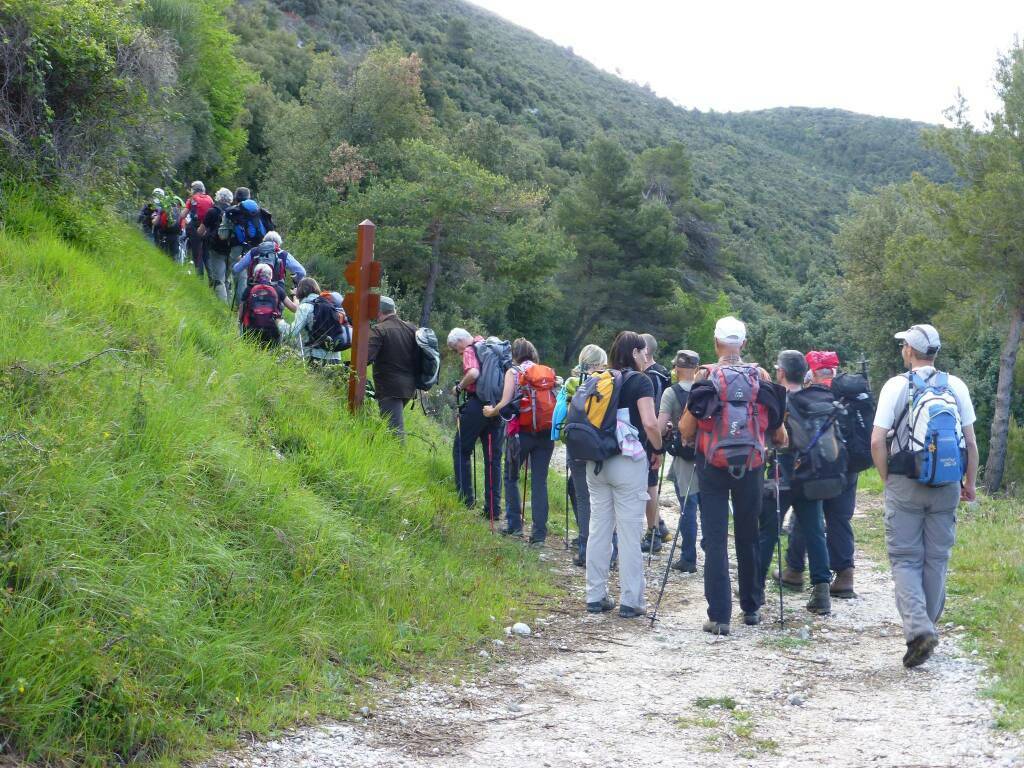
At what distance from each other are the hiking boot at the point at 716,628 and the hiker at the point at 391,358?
3.86 metres

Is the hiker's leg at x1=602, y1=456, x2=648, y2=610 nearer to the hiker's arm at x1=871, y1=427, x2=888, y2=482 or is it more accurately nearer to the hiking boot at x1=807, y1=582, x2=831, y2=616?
the hiking boot at x1=807, y1=582, x2=831, y2=616

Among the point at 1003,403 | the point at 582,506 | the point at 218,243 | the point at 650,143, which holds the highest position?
the point at 650,143

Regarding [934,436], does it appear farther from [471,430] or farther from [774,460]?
A: [471,430]

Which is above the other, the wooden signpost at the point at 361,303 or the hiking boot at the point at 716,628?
the wooden signpost at the point at 361,303

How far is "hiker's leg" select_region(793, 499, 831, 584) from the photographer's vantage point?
7.33 m

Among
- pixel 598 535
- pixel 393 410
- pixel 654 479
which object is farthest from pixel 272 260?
pixel 598 535

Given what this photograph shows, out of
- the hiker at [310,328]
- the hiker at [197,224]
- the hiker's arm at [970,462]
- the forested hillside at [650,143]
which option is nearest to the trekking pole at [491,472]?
the hiker at [310,328]

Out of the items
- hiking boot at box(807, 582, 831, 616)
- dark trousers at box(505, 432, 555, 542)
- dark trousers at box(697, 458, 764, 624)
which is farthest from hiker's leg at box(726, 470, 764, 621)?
dark trousers at box(505, 432, 555, 542)

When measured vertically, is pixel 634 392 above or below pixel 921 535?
above

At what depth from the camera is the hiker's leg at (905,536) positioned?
230 inches

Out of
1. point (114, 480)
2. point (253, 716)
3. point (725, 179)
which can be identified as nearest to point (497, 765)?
point (253, 716)

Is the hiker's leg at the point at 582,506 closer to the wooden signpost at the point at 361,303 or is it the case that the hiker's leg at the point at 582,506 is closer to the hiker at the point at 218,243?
the wooden signpost at the point at 361,303

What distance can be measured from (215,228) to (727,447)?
8765 mm

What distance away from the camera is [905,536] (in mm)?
5949
